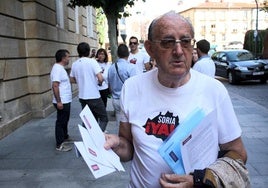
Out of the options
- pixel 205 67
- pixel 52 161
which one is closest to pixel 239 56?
pixel 205 67

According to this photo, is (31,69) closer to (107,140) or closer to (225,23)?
(107,140)

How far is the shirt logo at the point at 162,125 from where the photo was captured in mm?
1842

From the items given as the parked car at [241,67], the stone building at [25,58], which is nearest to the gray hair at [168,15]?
the stone building at [25,58]

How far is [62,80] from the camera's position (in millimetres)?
6344

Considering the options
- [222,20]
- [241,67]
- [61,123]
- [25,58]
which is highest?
[222,20]

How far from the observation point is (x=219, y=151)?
6.23 ft

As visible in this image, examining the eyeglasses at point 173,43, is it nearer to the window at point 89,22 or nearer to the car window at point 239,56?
the car window at point 239,56

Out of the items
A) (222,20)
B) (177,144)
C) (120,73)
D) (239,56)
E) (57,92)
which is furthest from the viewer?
(222,20)

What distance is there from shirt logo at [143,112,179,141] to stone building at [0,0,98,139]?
5.84 meters

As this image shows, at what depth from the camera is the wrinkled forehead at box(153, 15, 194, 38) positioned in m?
1.83

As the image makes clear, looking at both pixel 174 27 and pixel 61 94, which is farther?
pixel 61 94

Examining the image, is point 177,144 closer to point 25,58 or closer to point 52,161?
point 52,161

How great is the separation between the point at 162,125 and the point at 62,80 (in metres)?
4.71

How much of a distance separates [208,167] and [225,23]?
332ft
